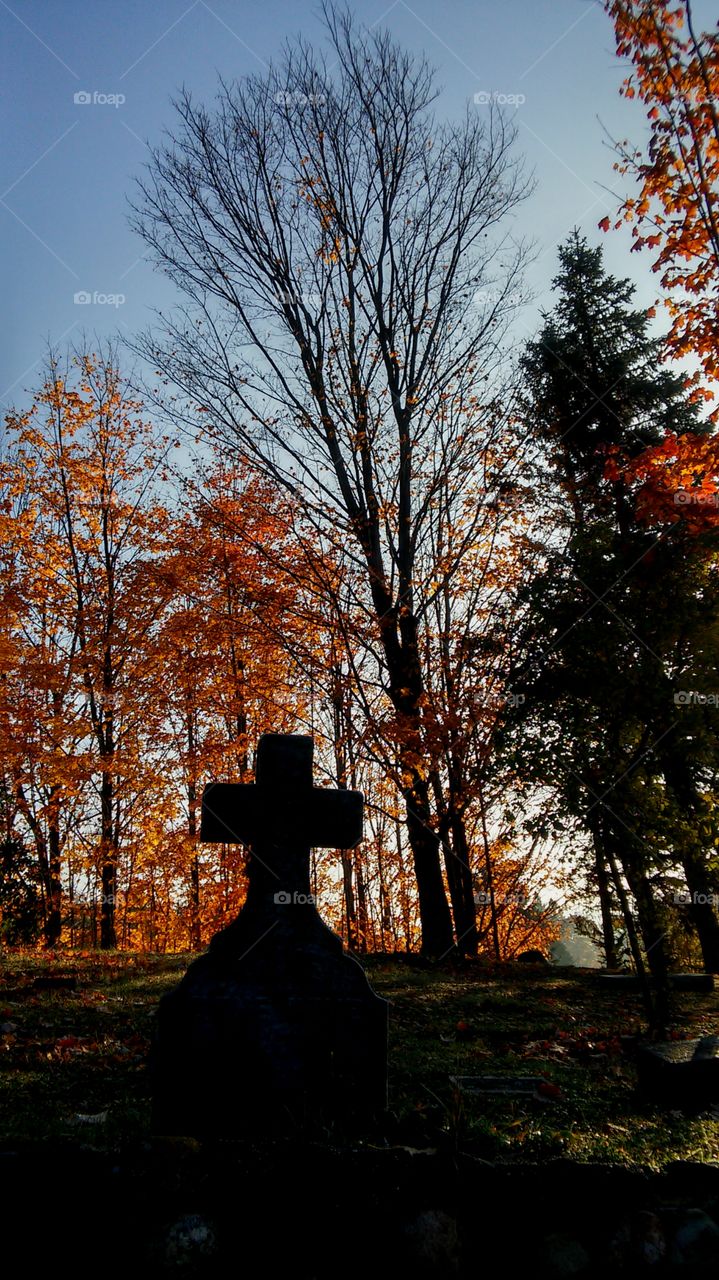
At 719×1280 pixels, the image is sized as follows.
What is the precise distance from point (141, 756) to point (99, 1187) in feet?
49.7

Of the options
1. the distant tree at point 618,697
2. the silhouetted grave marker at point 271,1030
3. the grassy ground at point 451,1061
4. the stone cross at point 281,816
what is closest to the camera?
the grassy ground at point 451,1061

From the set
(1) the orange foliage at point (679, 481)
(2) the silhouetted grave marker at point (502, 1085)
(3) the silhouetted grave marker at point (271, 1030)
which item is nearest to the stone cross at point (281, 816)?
(3) the silhouetted grave marker at point (271, 1030)

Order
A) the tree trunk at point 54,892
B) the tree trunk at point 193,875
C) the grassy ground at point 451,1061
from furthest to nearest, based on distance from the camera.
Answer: the tree trunk at point 193,875
the tree trunk at point 54,892
the grassy ground at point 451,1061

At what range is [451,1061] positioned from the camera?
5.17 m

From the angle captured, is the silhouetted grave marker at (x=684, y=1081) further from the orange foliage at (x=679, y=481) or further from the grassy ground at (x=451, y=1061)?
the orange foliage at (x=679, y=481)

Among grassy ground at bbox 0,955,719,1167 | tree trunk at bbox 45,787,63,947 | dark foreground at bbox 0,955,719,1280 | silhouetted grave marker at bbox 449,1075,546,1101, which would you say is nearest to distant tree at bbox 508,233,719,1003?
grassy ground at bbox 0,955,719,1167

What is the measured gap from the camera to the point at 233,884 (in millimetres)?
18422

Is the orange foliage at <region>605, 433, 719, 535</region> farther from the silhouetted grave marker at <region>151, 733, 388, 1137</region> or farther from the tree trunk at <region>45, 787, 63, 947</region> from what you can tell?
the tree trunk at <region>45, 787, 63, 947</region>

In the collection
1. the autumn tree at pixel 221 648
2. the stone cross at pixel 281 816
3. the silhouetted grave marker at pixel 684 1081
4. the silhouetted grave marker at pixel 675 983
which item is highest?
the autumn tree at pixel 221 648

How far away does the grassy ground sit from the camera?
3.34 metres

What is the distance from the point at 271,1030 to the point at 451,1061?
2.05 meters

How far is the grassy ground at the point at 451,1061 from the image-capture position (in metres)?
3.34

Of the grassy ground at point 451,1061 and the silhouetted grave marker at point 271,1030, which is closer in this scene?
the grassy ground at point 451,1061

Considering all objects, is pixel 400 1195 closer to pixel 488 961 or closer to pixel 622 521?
pixel 488 961
